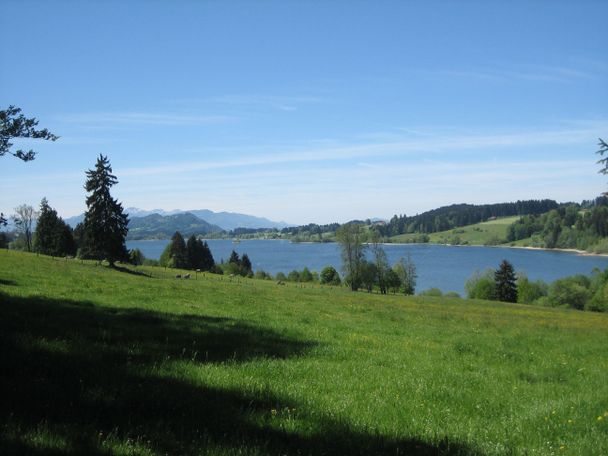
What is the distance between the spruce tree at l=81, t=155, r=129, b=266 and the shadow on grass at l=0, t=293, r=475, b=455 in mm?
56028

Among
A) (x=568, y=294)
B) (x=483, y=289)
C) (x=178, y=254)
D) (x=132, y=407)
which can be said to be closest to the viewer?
(x=132, y=407)

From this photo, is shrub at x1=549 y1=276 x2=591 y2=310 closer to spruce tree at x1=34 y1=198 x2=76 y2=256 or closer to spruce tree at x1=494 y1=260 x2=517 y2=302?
spruce tree at x1=494 y1=260 x2=517 y2=302

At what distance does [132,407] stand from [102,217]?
203ft

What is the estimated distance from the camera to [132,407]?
5.77 m

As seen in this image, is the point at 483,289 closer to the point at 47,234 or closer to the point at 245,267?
the point at 245,267

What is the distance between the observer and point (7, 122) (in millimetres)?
13172

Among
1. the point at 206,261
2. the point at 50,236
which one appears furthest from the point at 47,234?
the point at 206,261

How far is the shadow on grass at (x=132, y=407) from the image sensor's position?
472 cm

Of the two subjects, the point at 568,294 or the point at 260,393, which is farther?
A: the point at 568,294

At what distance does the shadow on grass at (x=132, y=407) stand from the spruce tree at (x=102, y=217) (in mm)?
56028

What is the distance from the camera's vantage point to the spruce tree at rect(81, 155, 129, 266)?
6147cm

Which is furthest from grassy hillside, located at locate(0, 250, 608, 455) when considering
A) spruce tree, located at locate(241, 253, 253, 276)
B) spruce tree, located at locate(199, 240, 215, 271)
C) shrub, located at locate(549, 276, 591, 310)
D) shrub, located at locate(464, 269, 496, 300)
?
spruce tree, located at locate(241, 253, 253, 276)

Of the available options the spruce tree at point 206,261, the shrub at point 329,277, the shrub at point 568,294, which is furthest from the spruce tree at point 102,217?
the shrub at point 568,294

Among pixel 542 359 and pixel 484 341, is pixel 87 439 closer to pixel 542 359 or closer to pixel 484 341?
pixel 542 359
